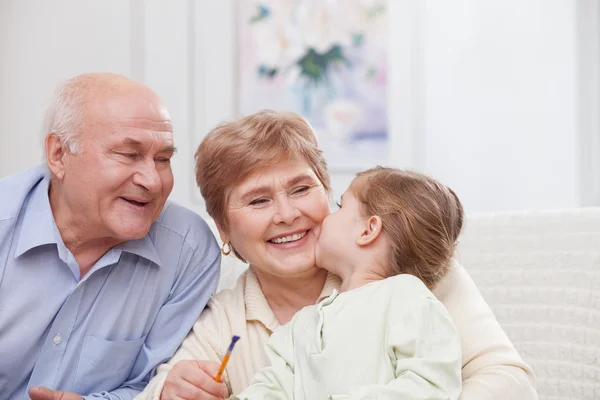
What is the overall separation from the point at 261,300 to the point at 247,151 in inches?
15.6

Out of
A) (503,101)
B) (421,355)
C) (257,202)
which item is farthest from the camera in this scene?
(503,101)

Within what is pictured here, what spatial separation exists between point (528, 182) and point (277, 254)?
8.00 feet

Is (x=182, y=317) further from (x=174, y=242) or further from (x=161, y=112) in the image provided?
(x=161, y=112)

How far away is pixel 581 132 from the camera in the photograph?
3.76m

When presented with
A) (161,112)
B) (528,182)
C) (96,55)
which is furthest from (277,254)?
(96,55)

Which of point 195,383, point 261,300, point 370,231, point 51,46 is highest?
point 51,46

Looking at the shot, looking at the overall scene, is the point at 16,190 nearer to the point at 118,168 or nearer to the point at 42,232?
the point at 42,232

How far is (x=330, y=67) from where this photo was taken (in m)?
4.07

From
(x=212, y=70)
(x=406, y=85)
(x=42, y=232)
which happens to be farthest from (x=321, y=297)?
(x=212, y=70)

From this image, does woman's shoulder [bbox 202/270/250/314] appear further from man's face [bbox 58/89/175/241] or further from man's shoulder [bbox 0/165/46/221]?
man's shoulder [bbox 0/165/46/221]

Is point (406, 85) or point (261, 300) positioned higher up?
point (406, 85)

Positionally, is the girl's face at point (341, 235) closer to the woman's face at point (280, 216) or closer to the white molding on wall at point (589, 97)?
the woman's face at point (280, 216)

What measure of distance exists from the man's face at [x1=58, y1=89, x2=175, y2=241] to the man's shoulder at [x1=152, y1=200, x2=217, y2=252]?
0.48 ft

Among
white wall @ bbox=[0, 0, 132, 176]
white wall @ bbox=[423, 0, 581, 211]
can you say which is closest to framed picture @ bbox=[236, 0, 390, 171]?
white wall @ bbox=[423, 0, 581, 211]
